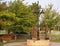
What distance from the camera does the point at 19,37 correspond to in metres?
→ 37.2

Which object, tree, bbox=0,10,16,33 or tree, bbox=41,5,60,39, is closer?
tree, bbox=0,10,16,33

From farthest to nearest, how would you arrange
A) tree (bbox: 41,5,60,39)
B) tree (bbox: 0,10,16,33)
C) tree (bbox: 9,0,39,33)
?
1. tree (bbox: 41,5,60,39)
2. tree (bbox: 9,0,39,33)
3. tree (bbox: 0,10,16,33)

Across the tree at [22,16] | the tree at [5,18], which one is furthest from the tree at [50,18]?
the tree at [5,18]

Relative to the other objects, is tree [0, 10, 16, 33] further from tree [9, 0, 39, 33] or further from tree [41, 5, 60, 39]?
tree [41, 5, 60, 39]

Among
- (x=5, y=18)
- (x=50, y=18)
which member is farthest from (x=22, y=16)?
(x=50, y=18)

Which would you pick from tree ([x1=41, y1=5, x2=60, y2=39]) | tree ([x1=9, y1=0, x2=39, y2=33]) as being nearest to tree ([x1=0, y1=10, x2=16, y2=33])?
tree ([x1=9, y1=0, x2=39, y2=33])

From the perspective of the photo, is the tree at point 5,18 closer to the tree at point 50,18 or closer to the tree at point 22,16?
the tree at point 22,16

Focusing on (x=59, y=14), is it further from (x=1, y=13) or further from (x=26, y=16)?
(x=1, y=13)

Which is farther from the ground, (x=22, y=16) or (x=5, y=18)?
(x=22, y=16)

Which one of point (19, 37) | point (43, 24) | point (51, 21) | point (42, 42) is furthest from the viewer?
point (43, 24)

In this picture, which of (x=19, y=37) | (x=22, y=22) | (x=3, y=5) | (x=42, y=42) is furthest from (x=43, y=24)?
(x=42, y=42)

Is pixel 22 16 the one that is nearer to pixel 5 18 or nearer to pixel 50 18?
pixel 5 18

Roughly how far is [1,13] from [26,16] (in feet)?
27.6

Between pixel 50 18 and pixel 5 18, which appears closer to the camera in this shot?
pixel 5 18
